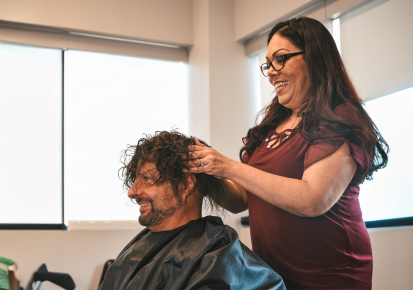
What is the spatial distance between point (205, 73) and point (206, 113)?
1.20ft

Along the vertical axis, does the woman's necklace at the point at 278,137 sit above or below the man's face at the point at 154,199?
above

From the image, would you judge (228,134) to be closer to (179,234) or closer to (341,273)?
(179,234)

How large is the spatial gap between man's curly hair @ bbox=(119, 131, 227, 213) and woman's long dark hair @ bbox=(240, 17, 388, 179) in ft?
1.51

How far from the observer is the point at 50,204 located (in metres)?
3.44

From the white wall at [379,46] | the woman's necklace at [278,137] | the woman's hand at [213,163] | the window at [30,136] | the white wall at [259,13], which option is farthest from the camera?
the window at [30,136]

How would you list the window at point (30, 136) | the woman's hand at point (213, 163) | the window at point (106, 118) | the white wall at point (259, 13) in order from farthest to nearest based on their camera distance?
the window at point (106, 118), the window at point (30, 136), the white wall at point (259, 13), the woman's hand at point (213, 163)

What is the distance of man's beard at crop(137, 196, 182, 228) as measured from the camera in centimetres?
172

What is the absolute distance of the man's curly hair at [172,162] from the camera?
1.67 m

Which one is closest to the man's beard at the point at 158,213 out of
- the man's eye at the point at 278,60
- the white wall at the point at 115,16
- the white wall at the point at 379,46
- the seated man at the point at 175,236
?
the seated man at the point at 175,236

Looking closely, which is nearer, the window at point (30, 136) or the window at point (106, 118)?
the window at point (30, 136)

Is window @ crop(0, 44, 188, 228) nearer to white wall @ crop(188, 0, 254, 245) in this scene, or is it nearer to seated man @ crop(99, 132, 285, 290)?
white wall @ crop(188, 0, 254, 245)

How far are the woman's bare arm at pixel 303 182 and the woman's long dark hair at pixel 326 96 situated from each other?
79mm

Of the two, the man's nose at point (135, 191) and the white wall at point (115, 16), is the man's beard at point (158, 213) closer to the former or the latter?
the man's nose at point (135, 191)

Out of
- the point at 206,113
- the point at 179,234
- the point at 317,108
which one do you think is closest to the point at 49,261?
the point at 206,113
